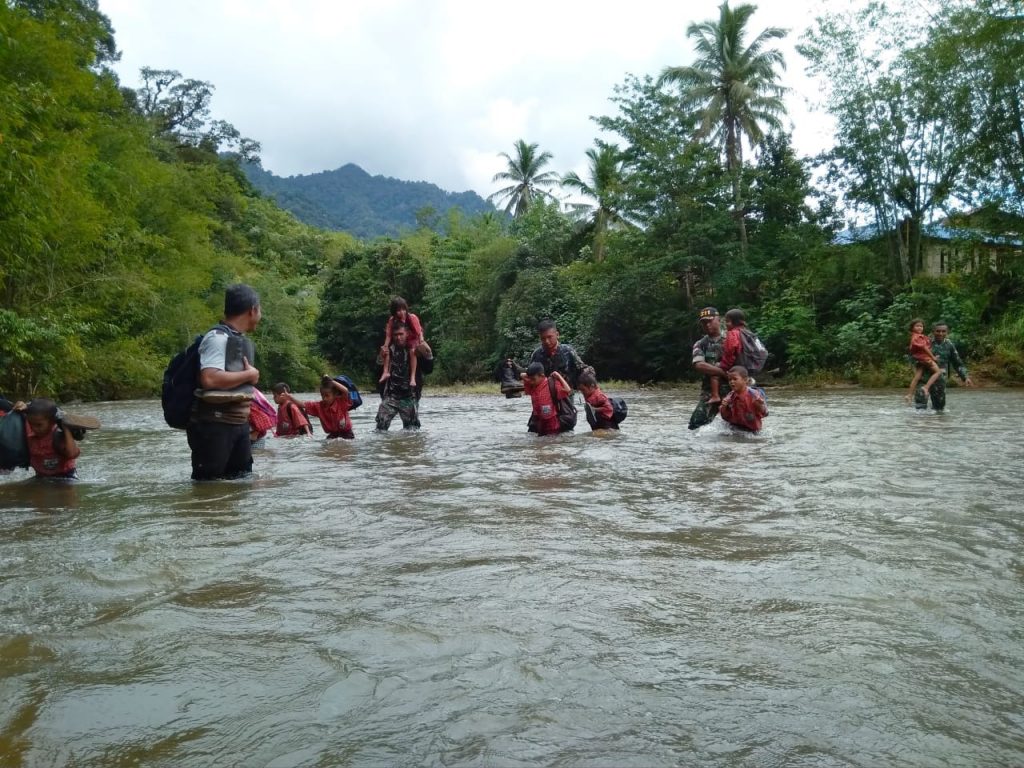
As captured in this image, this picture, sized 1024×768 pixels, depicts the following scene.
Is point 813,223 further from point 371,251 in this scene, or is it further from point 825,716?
point 825,716

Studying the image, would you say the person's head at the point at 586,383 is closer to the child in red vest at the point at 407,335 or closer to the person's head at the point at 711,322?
the person's head at the point at 711,322

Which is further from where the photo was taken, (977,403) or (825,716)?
(977,403)

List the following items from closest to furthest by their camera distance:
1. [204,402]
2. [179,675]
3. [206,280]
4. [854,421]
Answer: [179,675], [204,402], [854,421], [206,280]

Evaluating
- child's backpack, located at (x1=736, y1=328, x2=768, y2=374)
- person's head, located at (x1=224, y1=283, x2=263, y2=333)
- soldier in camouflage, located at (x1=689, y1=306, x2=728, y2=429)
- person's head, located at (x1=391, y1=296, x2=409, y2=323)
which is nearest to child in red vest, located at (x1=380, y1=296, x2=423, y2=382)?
person's head, located at (x1=391, y1=296, x2=409, y2=323)

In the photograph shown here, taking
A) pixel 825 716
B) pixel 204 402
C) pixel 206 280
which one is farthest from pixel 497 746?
pixel 206 280

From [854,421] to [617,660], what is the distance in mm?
10273

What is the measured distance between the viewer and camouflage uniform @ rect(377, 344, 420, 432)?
1061cm

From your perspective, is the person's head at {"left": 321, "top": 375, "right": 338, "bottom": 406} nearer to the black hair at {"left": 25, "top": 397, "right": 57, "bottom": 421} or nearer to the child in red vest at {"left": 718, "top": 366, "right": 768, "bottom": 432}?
the black hair at {"left": 25, "top": 397, "right": 57, "bottom": 421}

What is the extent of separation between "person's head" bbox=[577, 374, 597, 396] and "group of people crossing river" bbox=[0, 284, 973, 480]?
0.02 metres

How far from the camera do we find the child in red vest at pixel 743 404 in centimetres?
937

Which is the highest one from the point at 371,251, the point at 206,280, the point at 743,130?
the point at 743,130

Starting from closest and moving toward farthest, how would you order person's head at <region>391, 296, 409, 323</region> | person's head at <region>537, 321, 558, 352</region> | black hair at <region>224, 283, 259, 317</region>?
1. black hair at <region>224, 283, 259, 317</region>
2. person's head at <region>537, 321, 558, 352</region>
3. person's head at <region>391, 296, 409, 323</region>

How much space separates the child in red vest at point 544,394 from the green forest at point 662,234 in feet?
30.8

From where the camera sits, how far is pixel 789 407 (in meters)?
16.2
